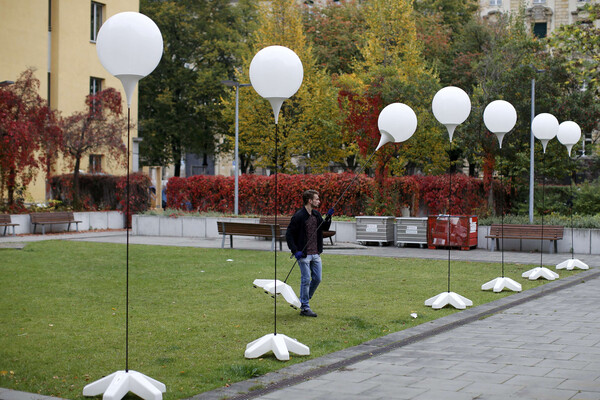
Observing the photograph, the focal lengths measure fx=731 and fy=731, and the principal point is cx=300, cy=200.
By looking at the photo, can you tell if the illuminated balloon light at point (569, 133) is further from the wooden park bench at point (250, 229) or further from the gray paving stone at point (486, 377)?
the gray paving stone at point (486, 377)

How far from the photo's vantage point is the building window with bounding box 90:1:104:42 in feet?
128

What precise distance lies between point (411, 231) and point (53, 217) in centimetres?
1440

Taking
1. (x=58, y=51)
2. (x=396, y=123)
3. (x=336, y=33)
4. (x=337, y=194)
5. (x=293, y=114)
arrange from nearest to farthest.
Answer: 1. (x=396, y=123)
2. (x=337, y=194)
3. (x=58, y=51)
4. (x=293, y=114)
5. (x=336, y=33)

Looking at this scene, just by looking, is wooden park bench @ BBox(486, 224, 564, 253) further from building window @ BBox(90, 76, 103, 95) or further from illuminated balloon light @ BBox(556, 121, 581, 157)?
building window @ BBox(90, 76, 103, 95)

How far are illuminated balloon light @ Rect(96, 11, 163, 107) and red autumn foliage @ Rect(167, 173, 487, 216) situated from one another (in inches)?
638

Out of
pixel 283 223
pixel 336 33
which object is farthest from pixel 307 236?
pixel 336 33

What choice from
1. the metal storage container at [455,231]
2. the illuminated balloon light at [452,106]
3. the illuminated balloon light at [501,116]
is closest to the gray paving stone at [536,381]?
the illuminated balloon light at [452,106]

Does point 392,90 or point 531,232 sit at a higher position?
point 392,90

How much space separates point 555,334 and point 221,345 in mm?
4292

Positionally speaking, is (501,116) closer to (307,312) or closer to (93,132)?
(307,312)

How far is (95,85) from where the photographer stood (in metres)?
39.3

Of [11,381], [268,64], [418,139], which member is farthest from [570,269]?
[418,139]

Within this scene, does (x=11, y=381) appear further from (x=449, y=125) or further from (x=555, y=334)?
(x=449, y=125)

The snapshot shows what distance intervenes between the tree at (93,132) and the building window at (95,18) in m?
7.05
